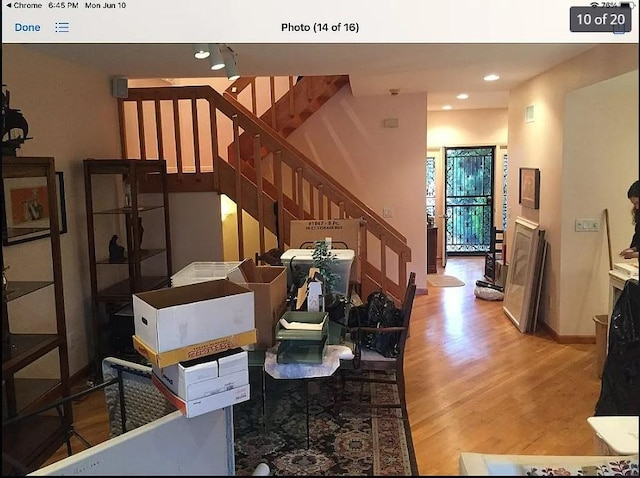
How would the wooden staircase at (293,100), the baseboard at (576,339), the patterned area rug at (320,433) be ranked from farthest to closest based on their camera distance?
1. the wooden staircase at (293,100)
2. the baseboard at (576,339)
3. the patterned area rug at (320,433)

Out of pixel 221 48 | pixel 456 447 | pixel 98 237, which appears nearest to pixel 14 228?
pixel 98 237

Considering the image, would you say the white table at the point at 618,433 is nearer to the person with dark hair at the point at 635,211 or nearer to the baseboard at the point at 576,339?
the person with dark hair at the point at 635,211

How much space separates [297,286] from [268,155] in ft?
10.7

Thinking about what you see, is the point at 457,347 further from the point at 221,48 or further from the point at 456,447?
the point at 221,48

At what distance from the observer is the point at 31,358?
2.88m

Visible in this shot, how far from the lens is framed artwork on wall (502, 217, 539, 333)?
16.8 feet

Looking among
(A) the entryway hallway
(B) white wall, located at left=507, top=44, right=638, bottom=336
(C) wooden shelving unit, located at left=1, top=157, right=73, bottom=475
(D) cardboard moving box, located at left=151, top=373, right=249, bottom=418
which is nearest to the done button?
(D) cardboard moving box, located at left=151, top=373, right=249, bottom=418

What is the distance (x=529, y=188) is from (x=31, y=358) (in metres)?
4.50

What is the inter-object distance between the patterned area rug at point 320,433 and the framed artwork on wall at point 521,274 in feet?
6.15

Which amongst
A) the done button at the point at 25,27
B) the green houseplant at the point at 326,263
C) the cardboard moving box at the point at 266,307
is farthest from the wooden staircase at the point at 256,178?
the done button at the point at 25,27

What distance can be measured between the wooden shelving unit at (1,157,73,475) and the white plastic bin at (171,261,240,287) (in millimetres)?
666

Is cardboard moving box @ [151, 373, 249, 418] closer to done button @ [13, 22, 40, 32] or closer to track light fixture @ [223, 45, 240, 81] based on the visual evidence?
done button @ [13, 22, 40, 32]

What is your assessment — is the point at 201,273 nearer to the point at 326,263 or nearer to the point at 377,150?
the point at 326,263

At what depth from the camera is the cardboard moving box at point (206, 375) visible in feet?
5.83
